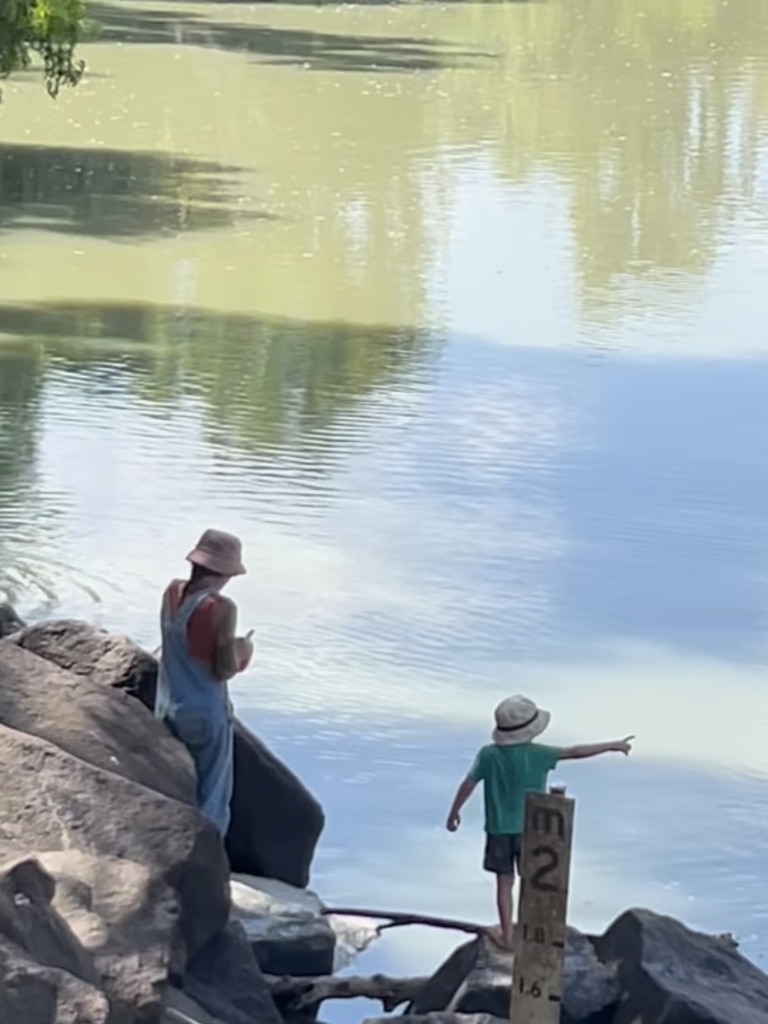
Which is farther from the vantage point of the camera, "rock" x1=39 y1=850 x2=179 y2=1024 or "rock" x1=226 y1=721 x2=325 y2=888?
"rock" x1=226 y1=721 x2=325 y2=888

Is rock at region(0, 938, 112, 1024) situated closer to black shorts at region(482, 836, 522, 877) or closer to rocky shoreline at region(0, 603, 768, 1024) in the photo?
rocky shoreline at region(0, 603, 768, 1024)

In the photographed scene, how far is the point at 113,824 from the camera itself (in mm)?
5156

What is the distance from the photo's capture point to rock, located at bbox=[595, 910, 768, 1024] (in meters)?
5.01

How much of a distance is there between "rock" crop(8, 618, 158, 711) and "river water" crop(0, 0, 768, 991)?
82 centimetres

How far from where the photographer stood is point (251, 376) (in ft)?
41.6

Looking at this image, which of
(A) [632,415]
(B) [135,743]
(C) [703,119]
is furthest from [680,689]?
(C) [703,119]

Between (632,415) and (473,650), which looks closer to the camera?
(473,650)

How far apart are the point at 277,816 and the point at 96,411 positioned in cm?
579

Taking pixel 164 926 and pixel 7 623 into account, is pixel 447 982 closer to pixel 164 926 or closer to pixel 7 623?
pixel 164 926

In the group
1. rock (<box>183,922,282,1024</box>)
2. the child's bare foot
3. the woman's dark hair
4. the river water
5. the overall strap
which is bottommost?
the river water

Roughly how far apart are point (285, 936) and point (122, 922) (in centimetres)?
111

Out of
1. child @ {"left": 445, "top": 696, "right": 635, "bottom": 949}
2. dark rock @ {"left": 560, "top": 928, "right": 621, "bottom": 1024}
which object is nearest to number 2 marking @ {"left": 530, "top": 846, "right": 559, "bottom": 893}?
dark rock @ {"left": 560, "top": 928, "right": 621, "bottom": 1024}

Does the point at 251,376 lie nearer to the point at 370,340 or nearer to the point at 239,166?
the point at 370,340

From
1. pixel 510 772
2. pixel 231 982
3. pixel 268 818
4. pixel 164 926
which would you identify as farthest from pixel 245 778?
pixel 164 926
